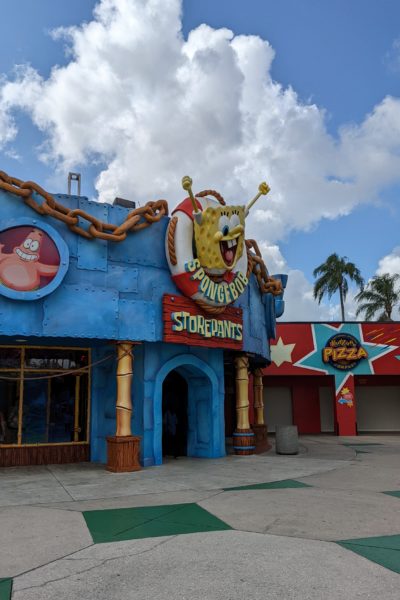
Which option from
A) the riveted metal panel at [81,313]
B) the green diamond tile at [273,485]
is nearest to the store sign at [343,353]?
the green diamond tile at [273,485]

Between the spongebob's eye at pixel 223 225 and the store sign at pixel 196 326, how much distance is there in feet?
7.06

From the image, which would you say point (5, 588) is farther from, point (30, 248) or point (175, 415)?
point (175, 415)

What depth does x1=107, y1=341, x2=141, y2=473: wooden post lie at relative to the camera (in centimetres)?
1191

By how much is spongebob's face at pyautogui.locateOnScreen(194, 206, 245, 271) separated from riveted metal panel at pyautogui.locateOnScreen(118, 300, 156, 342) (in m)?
2.04

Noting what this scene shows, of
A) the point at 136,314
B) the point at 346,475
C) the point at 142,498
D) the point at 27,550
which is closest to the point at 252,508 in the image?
the point at 142,498

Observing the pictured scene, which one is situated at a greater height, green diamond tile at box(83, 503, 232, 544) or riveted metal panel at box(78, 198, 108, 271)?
riveted metal panel at box(78, 198, 108, 271)

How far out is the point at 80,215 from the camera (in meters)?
12.1

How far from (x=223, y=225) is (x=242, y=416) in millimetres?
6210

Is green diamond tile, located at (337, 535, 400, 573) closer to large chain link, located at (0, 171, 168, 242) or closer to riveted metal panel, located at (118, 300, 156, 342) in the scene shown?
riveted metal panel, located at (118, 300, 156, 342)

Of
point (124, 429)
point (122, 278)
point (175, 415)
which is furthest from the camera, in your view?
point (175, 415)

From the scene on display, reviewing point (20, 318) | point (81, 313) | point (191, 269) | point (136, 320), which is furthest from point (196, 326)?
point (20, 318)

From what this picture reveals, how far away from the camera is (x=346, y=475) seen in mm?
11523

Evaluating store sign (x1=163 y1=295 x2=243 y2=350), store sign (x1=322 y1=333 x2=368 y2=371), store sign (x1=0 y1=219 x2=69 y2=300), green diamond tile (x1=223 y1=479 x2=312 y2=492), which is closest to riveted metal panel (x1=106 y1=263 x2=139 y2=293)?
store sign (x1=163 y1=295 x2=243 y2=350)

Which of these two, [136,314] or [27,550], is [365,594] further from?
[136,314]
